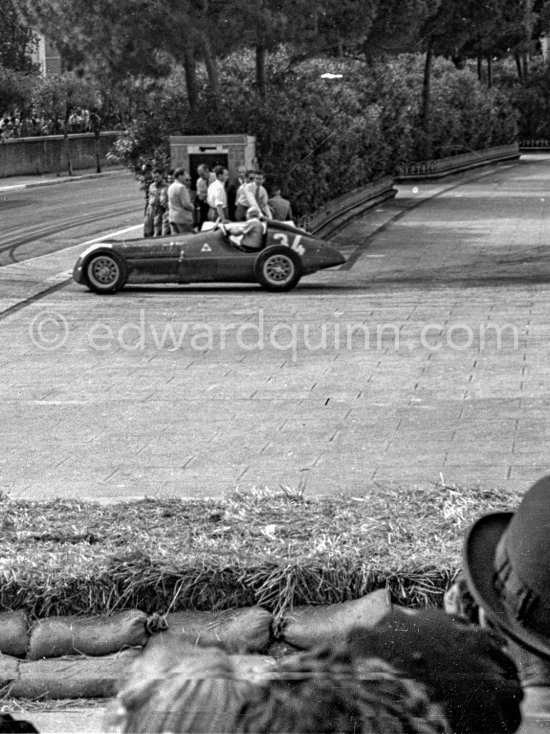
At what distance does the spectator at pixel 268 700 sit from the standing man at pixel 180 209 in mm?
18663

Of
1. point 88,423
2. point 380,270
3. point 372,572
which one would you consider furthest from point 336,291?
point 372,572

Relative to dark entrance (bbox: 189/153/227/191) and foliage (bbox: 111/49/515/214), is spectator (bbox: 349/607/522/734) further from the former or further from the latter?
foliage (bbox: 111/49/515/214)

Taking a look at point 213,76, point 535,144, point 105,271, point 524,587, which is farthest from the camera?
point 535,144

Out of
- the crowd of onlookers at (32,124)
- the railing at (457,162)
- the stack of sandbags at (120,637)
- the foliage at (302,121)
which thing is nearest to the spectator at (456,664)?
the stack of sandbags at (120,637)

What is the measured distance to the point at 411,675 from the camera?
8.13ft

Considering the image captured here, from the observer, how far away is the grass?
5.37 m

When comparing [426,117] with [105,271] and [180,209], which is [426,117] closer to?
[180,209]

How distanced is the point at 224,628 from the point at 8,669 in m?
0.91

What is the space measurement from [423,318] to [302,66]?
19.7 m

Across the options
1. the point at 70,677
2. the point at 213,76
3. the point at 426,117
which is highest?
the point at 213,76

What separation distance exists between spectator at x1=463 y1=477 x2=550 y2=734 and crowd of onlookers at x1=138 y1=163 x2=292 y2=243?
15682 mm

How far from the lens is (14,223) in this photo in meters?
31.6

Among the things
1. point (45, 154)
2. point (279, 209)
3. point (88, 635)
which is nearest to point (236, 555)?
point (88, 635)

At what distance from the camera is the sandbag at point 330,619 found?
5.14m
